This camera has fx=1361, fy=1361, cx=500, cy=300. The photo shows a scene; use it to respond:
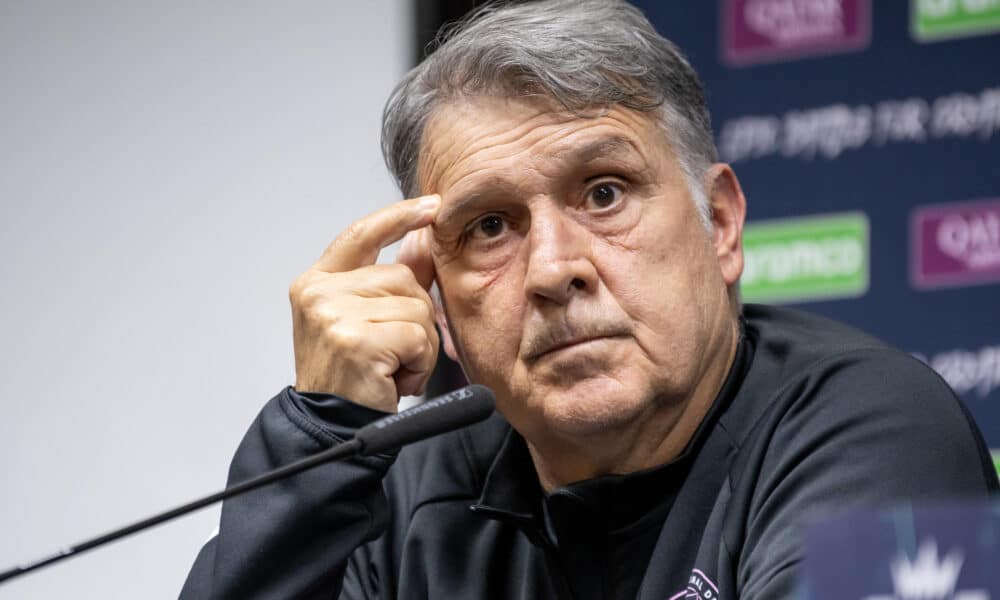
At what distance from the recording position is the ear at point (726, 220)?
189 cm

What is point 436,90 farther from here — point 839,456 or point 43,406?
point 43,406

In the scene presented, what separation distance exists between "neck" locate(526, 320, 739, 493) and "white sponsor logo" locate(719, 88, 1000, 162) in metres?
0.99

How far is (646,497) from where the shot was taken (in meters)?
1.74

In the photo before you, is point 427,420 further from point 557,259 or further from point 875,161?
point 875,161

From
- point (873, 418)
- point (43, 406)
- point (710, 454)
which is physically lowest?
point (43, 406)

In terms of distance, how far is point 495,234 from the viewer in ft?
5.83

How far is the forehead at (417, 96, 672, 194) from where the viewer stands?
1730mm

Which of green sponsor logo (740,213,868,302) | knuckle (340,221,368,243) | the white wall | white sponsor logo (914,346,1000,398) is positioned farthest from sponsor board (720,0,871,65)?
knuckle (340,221,368,243)

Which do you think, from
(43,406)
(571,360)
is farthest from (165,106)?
(571,360)

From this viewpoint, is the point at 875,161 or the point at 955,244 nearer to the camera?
the point at 955,244

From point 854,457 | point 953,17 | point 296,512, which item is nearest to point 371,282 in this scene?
point 296,512

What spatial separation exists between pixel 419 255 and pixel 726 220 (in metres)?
0.44

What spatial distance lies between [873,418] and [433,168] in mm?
688

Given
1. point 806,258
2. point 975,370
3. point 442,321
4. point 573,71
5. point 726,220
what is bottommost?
point 975,370
